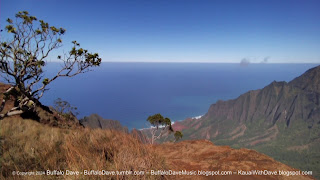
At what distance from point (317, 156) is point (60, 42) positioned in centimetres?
24352

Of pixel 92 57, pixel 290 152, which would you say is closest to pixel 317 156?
pixel 290 152

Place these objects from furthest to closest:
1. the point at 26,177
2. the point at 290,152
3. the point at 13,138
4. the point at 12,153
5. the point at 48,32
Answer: the point at 290,152, the point at 48,32, the point at 13,138, the point at 12,153, the point at 26,177

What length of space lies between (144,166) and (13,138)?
4.71 meters

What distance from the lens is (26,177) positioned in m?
3.76

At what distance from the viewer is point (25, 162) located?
4371 millimetres

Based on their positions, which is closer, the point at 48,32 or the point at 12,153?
the point at 12,153

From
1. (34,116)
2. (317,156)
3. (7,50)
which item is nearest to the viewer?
A: (7,50)

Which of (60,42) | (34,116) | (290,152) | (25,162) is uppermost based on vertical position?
(60,42)

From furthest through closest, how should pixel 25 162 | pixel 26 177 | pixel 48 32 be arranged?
pixel 48 32
pixel 25 162
pixel 26 177

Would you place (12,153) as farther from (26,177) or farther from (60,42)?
(60,42)

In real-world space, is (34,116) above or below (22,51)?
below

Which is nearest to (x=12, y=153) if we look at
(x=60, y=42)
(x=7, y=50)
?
(x=7, y=50)

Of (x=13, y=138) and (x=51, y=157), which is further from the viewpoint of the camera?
(x=13, y=138)

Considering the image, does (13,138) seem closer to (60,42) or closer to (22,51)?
(22,51)
